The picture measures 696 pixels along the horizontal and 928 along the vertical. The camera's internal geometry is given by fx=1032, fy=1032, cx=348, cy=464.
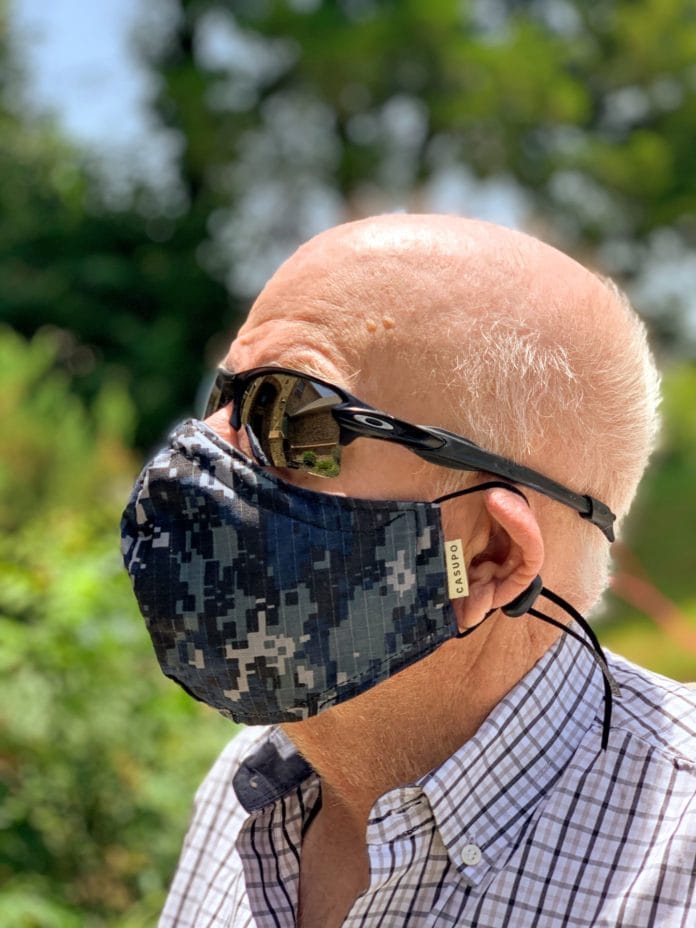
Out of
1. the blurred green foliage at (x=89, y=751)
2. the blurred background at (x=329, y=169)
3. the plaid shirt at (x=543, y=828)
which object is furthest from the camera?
the blurred background at (x=329, y=169)

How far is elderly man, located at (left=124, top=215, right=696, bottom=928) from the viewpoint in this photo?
1624 millimetres

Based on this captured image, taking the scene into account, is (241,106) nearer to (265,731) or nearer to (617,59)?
(617,59)

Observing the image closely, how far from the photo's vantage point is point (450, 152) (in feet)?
52.7

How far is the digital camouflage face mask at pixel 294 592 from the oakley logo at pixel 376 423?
12cm

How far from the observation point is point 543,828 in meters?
1.60

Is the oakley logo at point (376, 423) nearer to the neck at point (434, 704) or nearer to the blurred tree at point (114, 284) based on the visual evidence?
the neck at point (434, 704)

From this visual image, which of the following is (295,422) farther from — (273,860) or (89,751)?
(89,751)

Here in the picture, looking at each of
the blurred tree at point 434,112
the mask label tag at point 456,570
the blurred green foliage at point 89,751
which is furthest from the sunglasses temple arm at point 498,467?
the blurred tree at point 434,112

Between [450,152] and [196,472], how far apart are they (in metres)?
15.3

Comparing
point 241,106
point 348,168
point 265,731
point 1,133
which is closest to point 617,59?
point 348,168

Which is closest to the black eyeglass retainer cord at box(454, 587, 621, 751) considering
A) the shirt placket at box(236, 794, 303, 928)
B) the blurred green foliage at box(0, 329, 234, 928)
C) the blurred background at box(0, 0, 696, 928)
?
the shirt placket at box(236, 794, 303, 928)

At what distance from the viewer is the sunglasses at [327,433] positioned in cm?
165

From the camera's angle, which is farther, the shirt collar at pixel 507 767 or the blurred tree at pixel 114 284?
the blurred tree at pixel 114 284

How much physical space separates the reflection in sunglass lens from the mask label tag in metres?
0.22
